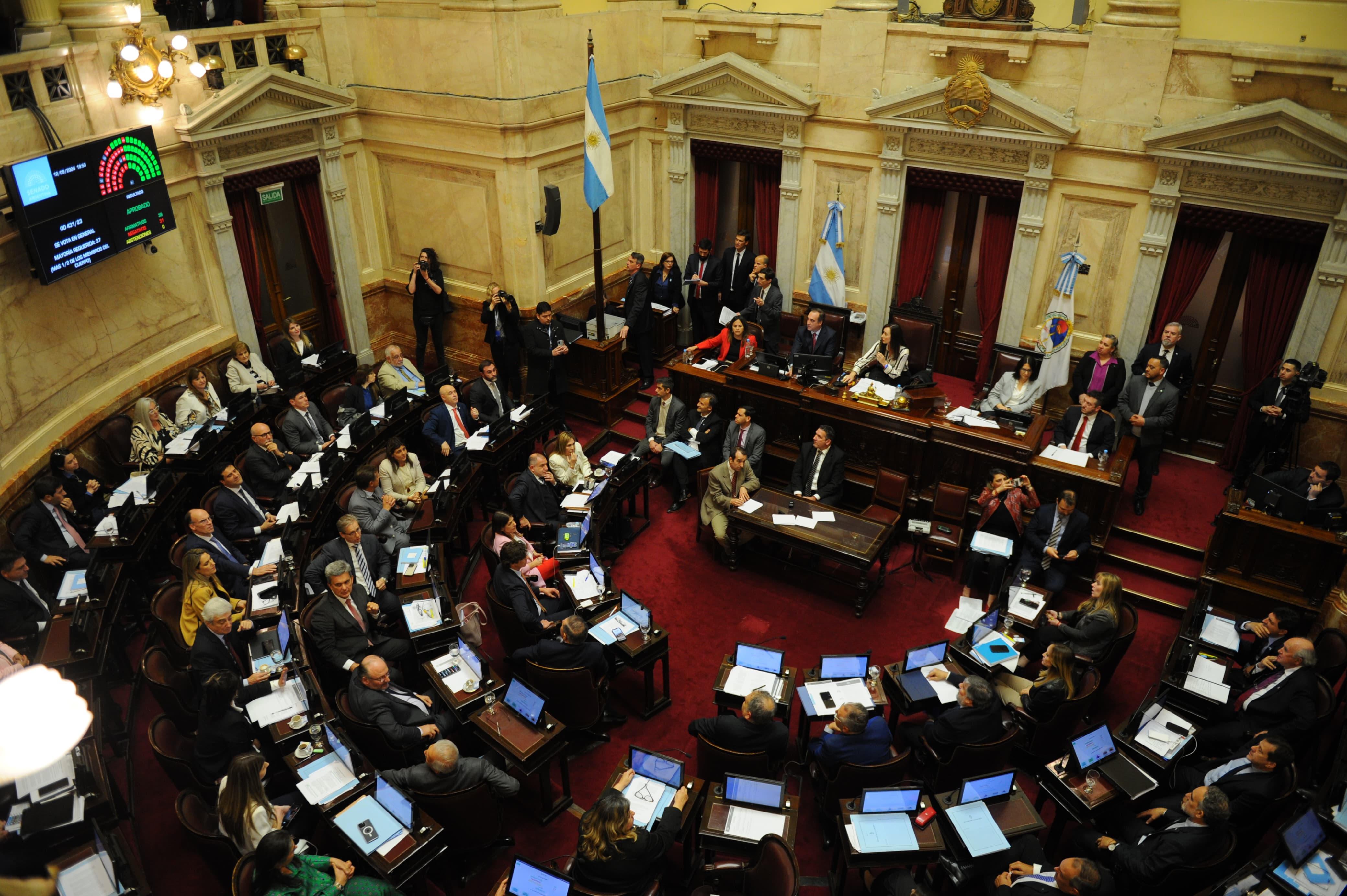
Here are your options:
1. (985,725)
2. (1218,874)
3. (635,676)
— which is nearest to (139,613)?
(635,676)

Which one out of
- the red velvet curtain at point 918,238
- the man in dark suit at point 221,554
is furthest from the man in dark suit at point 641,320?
the man in dark suit at point 221,554

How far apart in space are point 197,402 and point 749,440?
232 inches

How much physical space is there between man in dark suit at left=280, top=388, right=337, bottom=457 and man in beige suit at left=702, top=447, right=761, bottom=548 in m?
3.91

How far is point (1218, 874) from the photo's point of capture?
4945mm

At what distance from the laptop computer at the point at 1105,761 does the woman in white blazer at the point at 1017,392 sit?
421 cm

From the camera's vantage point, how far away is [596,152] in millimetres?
9703

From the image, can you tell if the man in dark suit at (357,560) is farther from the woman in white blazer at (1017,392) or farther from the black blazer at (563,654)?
the woman in white blazer at (1017,392)

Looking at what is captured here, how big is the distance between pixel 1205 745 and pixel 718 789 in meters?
3.44

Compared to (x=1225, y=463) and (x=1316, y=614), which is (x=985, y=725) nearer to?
(x=1316, y=614)

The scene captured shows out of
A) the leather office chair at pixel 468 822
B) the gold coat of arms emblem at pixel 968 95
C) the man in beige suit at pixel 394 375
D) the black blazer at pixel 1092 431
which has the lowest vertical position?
the leather office chair at pixel 468 822

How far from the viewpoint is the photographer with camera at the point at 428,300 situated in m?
11.4

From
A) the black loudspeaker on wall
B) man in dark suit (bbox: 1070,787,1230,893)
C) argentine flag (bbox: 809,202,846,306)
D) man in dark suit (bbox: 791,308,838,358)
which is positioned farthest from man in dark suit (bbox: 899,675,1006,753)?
the black loudspeaker on wall

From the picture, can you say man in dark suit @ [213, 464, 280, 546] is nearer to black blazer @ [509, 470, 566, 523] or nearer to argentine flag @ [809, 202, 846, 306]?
black blazer @ [509, 470, 566, 523]

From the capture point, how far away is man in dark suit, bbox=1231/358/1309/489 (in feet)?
27.4
